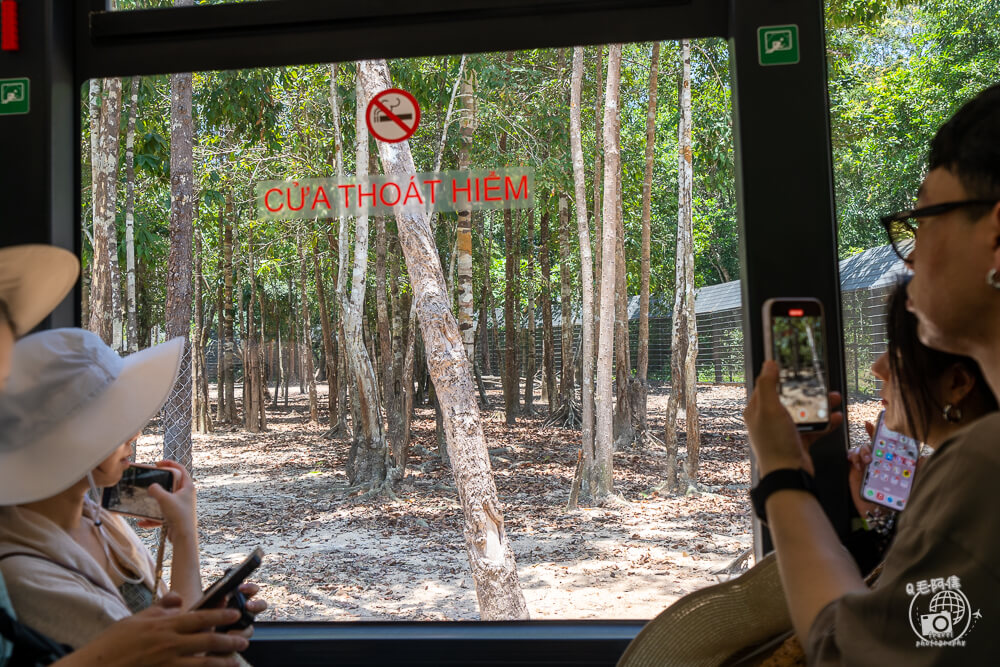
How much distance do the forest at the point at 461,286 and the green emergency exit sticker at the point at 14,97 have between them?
6.46 feet

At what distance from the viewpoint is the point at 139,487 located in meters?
1.31

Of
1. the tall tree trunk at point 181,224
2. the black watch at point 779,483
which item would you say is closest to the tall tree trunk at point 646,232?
the tall tree trunk at point 181,224

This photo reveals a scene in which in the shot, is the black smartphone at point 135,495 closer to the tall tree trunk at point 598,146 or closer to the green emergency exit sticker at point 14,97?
the green emergency exit sticker at point 14,97

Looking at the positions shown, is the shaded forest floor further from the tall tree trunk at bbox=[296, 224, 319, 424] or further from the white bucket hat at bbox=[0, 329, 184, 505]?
the white bucket hat at bbox=[0, 329, 184, 505]

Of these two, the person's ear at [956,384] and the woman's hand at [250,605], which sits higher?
the person's ear at [956,384]

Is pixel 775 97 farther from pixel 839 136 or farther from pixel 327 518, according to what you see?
pixel 327 518

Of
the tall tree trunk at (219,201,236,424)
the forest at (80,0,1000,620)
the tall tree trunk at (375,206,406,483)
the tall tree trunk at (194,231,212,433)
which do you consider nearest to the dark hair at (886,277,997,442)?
the forest at (80,0,1000,620)

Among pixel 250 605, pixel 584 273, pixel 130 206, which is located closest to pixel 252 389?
pixel 130 206

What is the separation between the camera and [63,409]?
41.3 inches

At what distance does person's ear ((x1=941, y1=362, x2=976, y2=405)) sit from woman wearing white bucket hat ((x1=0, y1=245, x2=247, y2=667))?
1001 mm

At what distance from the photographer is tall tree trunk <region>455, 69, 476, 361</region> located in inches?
212

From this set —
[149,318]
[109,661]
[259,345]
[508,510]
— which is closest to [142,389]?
[109,661]

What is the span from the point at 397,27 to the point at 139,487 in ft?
3.69

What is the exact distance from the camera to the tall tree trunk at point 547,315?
7.46 meters
